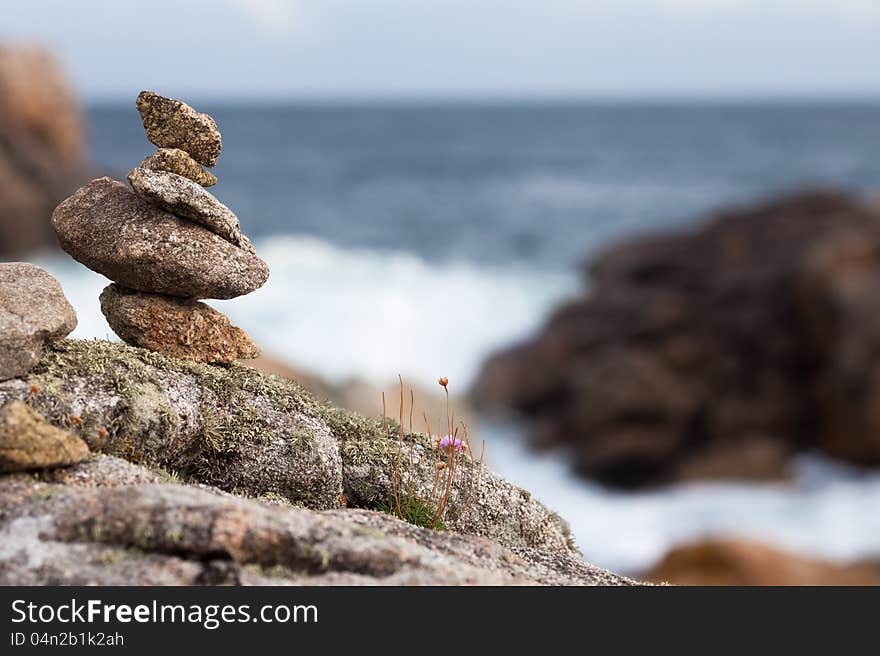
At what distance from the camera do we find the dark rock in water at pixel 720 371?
69.7ft

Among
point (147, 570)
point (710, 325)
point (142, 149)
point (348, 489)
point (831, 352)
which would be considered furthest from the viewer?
point (142, 149)

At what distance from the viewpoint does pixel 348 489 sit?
6.48 m

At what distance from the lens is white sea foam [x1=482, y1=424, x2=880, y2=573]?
63.1ft

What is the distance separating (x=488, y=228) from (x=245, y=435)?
5118cm

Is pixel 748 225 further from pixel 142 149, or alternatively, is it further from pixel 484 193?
pixel 142 149

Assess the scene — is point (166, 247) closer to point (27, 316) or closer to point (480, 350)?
point (27, 316)

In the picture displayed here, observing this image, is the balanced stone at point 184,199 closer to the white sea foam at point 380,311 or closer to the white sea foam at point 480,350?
the white sea foam at point 480,350

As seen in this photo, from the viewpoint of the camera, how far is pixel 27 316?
5.88 metres

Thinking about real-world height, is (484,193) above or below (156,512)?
above

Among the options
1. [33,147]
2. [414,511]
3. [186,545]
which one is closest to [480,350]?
[33,147]

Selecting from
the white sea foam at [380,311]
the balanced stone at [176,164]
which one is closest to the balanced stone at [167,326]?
the balanced stone at [176,164]

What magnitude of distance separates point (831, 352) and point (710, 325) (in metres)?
3.12

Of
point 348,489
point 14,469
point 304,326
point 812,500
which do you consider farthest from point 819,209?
point 14,469

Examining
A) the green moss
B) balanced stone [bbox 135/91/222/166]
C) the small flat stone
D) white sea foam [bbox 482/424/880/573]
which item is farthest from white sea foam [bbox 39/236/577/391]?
the small flat stone
